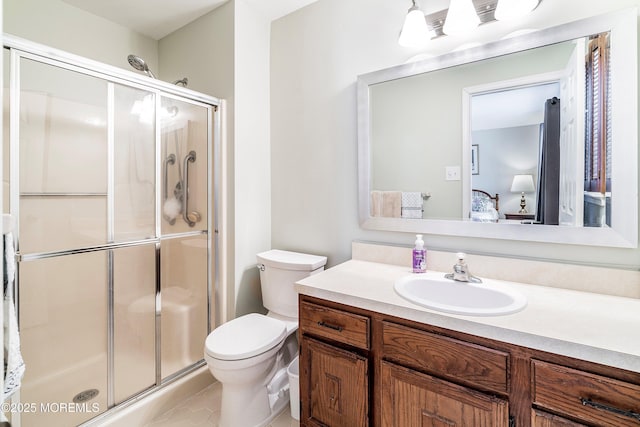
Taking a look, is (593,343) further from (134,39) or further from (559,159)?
(134,39)

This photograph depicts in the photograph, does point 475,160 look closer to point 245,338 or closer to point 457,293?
point 457,293

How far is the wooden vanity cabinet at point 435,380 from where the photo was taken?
2.85 ft

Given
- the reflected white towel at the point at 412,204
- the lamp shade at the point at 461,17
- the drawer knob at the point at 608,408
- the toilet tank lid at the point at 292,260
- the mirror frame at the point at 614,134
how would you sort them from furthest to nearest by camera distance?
the toilet tank lid at the point at 292,260, the reflected white towel at the point at 412,204, the lamp shade at the point at 461,17, the mirror frame at the point at 614,134, the drawer knob at the point at 608,408

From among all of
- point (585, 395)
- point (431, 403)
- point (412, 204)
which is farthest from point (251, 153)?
point (585, 395)

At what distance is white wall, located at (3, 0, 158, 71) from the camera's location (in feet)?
6.09

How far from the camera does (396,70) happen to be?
169 centimetres

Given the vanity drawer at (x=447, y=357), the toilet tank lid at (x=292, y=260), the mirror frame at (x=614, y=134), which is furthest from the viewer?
the toilet tank lid at (x=292, y=260)

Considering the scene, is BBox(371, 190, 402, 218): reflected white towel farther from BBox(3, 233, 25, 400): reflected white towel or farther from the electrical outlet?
BBox(3, 233, 25, 400): reflected white towel

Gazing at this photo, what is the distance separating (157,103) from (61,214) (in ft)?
2.54

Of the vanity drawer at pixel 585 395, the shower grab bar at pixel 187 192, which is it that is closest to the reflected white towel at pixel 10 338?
the shower grab bar at pixel 187 192

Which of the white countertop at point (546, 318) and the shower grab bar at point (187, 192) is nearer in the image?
the white countertop at point (546, 318)

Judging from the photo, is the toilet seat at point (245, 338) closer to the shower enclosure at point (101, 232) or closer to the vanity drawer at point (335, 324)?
the vanity drawer at point (335, 324)

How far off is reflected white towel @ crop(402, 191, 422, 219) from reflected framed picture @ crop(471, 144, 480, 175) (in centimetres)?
28

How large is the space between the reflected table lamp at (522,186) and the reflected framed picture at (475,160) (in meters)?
0.16
